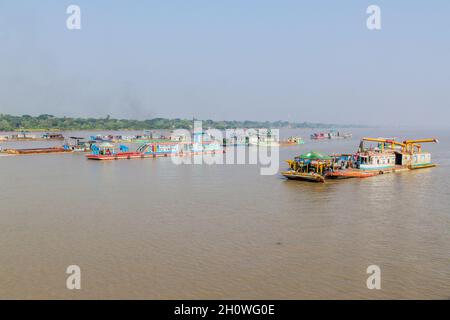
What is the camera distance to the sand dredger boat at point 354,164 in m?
25.8

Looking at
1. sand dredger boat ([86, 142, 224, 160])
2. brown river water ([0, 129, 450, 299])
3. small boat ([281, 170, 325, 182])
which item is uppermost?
sand dredger boat ([86, 142, 224, 160])

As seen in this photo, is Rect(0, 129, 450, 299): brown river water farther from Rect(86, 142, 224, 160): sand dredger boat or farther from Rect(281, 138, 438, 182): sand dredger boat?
Rect(86, 142, 224, 160): sand dredger boat

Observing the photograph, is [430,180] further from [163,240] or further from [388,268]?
[163,240]

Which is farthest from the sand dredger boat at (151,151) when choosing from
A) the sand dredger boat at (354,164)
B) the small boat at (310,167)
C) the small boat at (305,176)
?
the small boat at (305,176)

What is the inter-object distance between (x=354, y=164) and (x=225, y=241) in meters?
19.6

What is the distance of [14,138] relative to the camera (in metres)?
81.8

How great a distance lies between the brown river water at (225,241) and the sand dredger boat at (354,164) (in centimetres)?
280

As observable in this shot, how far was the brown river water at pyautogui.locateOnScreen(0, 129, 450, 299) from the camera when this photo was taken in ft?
30.7

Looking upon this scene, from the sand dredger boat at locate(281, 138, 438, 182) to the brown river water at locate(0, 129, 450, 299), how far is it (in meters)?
2.80

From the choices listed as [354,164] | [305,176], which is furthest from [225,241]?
[354,164]

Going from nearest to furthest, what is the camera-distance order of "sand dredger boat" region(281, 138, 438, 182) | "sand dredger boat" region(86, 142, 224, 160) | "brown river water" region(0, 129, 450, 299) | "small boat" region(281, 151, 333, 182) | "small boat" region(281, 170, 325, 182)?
"brown river water" region(0, 129, 450, 299)
"small boat" region(281, 170, 325, 182)
"small boat" region(281, 151, 333, 182)
"sand dredger boat" region(281, 138, 438, 182)
"sand dredger boat" region(86, 142, 224, 160)

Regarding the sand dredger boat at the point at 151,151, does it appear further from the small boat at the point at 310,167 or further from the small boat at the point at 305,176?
the small boat at the point at 305,176

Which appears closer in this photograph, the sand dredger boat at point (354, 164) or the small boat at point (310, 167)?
the small boat at point (310, 167)

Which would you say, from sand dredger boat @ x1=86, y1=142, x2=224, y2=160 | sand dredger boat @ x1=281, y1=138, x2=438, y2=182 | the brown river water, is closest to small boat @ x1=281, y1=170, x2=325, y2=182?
sand dredger boat @ x1=281, y1=138, x2=438, y2=182
